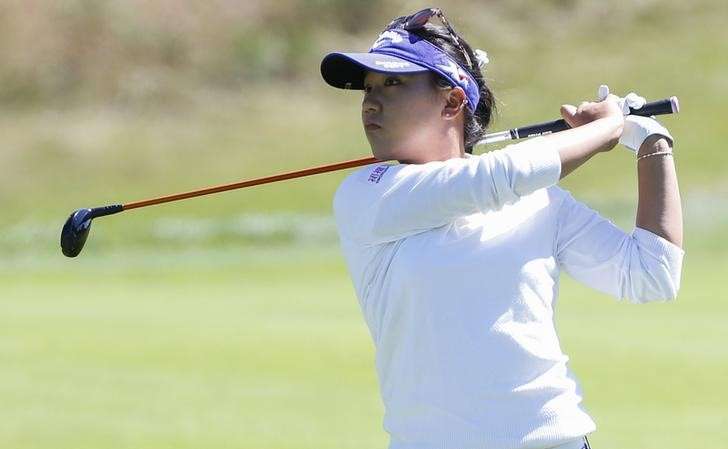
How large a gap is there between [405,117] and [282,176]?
487 mm

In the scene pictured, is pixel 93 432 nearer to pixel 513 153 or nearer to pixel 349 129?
pixel 513 153

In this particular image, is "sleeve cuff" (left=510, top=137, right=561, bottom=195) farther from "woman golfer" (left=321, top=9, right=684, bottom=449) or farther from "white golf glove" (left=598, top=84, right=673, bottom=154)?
"white golf glove" (left=598, top=84, right=673, bottom=154)

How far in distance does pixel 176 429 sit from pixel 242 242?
15.3m

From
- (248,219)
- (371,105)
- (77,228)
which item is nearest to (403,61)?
(371,105)

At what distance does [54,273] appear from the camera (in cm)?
1809

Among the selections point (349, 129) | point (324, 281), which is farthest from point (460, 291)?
point (349, 129)

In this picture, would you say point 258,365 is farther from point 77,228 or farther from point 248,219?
point 248,219

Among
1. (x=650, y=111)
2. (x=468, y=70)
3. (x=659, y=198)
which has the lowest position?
(x=659, y=198)

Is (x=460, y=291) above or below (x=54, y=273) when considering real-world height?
below

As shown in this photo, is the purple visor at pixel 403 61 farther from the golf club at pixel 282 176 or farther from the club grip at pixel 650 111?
the club grip at pixel 650 111

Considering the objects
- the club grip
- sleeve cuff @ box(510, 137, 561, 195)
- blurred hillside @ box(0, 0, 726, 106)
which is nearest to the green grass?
the club grip

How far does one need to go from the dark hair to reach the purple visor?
0.02 metres

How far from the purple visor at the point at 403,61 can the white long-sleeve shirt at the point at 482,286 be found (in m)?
0.20

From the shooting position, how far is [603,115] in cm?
294
